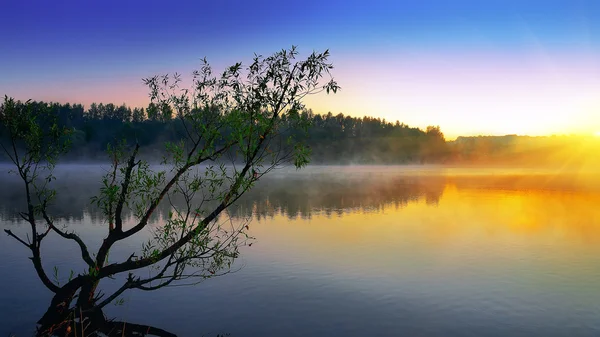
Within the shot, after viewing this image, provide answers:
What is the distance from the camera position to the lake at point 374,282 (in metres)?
15.6

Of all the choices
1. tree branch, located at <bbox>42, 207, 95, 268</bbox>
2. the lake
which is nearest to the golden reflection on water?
the lake

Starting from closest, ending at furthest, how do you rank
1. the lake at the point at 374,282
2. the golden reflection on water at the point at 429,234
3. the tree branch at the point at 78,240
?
the tree branch at the point at 78,240, the lake at the point at 374,282, the golden reflection on water at the point at 429,234

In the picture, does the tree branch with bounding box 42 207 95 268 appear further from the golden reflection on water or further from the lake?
the golden reflection on water

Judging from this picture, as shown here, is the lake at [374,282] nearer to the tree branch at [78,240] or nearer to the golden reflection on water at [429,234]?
the golden reflection on water at [429,234]

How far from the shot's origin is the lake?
15625mm

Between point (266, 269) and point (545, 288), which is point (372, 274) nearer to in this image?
point (266, 269)

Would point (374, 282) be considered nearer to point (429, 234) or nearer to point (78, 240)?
point (78, 240)

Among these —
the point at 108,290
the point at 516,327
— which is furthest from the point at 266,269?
the point at 516,327

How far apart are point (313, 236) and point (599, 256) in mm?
15036

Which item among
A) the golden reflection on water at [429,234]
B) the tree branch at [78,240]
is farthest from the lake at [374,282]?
the tree branch at [78,240]

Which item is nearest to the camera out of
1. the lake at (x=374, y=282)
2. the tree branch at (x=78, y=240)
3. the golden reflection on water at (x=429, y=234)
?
the tree branch at (x=78, y=240)

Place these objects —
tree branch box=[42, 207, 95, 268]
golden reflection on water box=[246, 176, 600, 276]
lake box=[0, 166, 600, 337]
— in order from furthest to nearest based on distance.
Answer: golden reflection on water box=[246, 176, 600, 276], lake box=[0, 166, 600, 337], tree branch box=[42, 207, 95, 268]

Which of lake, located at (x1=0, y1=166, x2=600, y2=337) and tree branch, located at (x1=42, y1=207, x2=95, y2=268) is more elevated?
tree branch, located at (x1=42, y1=207, x2=95, y2=268)

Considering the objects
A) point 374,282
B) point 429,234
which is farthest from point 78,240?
point 429,234
